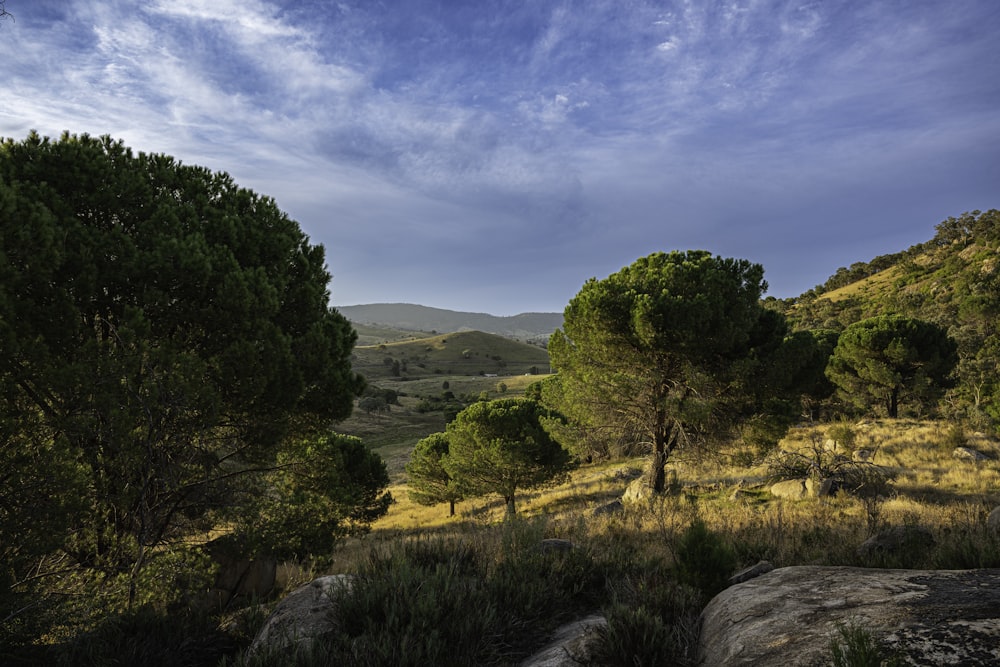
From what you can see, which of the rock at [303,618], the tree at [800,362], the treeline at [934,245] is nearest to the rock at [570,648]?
the rock at [303,618]

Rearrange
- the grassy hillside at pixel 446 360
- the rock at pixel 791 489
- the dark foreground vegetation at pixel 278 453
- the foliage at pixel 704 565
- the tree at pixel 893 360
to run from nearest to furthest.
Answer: the dark foreground vegetation at pixel 278 453
the foliage at pixel 704 565
the rock at pixel 791 489
the tree at pixel 893 360
the grassy hillside at pixel 446 360

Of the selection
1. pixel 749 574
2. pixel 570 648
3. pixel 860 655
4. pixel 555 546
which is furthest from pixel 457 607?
pixel 749 574

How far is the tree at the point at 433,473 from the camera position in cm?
2712

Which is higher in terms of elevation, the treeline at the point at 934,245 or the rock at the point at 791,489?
the treeline at the point at 934,245

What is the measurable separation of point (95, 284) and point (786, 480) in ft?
57.6

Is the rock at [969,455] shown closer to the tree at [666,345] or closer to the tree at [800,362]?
the tree at [800,362]

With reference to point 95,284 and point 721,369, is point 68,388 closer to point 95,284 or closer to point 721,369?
point 95,284

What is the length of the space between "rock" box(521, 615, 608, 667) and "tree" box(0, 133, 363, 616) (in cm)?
468

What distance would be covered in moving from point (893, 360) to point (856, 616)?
34.2 metres

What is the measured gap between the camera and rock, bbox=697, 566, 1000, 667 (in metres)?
2.49

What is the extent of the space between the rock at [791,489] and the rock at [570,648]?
11737mm

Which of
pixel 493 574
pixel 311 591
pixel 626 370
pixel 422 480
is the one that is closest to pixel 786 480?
pixel 626 370

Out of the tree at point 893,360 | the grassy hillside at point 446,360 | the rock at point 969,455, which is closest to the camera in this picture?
the rock at point 969,455

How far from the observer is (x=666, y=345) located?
12.8 meters
